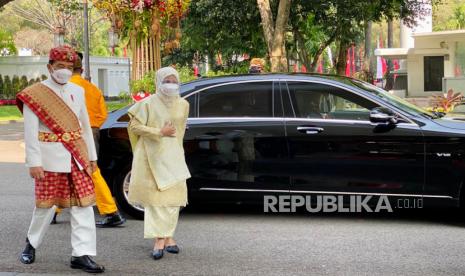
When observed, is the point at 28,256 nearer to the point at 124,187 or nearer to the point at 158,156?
the point at 158,156

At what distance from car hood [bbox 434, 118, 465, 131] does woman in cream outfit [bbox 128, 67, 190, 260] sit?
109 inches

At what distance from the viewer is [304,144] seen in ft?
24.4

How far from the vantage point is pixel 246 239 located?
702 centimetres

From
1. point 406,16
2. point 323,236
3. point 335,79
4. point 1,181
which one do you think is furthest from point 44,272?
point 406,16

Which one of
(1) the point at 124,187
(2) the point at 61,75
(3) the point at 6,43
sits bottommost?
(1) the point at 124,187

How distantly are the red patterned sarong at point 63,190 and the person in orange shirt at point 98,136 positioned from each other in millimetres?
1552

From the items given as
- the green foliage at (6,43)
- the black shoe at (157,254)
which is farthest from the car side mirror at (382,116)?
the green foliage at (6,43)

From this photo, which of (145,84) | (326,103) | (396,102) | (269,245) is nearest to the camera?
(269,245)

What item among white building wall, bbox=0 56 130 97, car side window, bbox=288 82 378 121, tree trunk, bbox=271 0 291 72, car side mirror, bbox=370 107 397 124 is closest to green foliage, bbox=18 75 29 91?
white building wall, bbox=0 56 130 97

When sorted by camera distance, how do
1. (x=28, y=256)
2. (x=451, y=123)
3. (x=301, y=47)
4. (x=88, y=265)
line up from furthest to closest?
(x=301, y=47) → (x=451, y=123) → (x=28, y=256) → (x=88, y=265)

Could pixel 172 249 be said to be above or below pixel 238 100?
below

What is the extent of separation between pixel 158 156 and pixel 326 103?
7.25 feet

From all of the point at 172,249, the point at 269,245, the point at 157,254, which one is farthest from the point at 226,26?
the point at 157,254

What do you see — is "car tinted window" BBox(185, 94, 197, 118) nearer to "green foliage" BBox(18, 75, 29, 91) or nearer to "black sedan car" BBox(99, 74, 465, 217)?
"black sedan car" BBox(99, 74, 465, 217)
